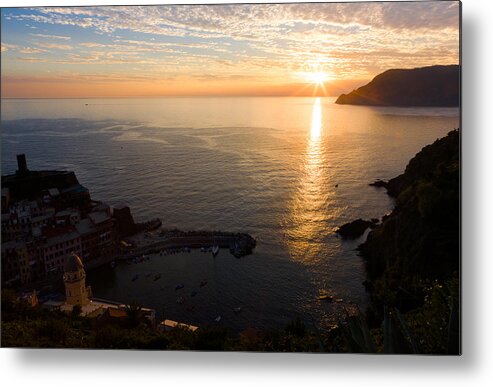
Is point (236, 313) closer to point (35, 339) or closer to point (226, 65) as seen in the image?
point (35, 339)

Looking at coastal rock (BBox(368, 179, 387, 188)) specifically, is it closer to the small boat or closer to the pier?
the pier

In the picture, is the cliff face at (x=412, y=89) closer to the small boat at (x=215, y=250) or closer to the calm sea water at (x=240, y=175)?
the calm sea water at (x=240, y=175)

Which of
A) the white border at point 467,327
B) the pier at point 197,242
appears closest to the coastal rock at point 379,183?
the white border at point 467,327

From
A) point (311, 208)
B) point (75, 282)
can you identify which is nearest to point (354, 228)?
point (311, 208)

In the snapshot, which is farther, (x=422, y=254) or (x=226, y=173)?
(x=226, y=173)

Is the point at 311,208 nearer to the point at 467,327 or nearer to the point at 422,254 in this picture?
the point at 422,254

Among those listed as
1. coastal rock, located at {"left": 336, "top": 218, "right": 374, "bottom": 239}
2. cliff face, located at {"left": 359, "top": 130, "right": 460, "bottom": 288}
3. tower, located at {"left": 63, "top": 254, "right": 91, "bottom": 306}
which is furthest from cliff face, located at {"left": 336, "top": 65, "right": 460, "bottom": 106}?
tower, located at {"left": 63, "top": 254, "right": 91, "bottom": 306}
